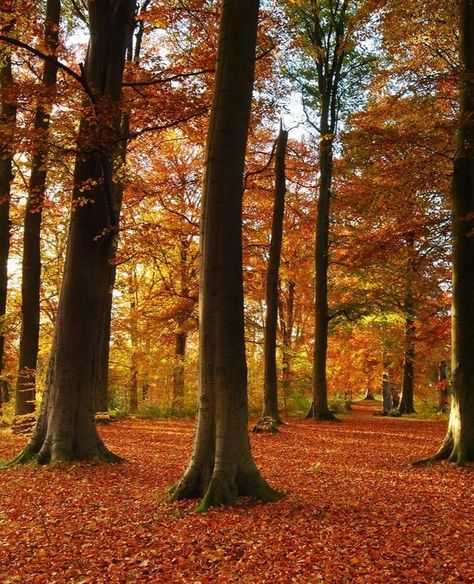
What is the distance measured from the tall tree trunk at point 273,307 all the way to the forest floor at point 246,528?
5074 mm

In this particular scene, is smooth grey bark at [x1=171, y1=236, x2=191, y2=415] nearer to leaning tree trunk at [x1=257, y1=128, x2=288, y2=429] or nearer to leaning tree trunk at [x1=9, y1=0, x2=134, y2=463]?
leaning tree trunk at [x1=257, y1=128, x2=288, y2=429]

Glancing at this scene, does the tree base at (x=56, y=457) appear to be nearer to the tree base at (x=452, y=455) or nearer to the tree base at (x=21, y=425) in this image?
the tree base at (x=21, y=425)

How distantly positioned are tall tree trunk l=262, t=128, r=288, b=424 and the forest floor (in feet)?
16.6

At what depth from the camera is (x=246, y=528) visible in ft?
15.8

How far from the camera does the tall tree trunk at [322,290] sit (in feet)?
54.7

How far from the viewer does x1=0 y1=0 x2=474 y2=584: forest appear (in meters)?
4.73

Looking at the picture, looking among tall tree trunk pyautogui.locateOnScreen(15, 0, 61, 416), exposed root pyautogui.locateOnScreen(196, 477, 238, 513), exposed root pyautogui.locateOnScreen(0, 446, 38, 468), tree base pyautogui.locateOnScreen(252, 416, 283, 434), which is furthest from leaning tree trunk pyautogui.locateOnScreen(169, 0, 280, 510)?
tall tree trunk pyautogui.locateOnScreen(15, 0, 61, 416)

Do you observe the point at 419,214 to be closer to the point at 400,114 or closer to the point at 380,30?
the point at 400,114

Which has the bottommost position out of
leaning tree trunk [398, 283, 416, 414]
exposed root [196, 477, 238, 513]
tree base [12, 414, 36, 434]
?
tree base [12, 414, 36, 434]

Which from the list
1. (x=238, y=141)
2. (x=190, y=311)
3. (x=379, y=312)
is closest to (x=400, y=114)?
(x=238, y=141)

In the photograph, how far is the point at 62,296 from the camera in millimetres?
8453

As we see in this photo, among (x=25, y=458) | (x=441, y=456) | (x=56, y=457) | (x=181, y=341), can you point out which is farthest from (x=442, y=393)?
(x=25, y=458)

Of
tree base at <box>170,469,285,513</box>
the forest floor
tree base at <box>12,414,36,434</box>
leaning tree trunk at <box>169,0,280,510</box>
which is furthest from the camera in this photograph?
tree base at <box>12,414,36,434</box>

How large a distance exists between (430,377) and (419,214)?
51.9 feet
